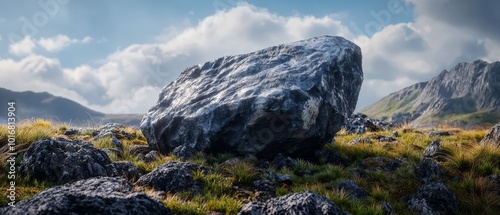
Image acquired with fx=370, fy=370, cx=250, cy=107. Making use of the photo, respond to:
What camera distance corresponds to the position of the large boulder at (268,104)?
13398 mm

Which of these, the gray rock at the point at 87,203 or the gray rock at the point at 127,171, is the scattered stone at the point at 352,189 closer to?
the gray rock at the point at 87,203

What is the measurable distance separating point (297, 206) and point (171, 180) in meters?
3.76

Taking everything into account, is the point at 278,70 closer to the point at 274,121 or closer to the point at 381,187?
the point at 274,121

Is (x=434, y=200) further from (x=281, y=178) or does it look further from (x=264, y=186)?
(x=264, y=186)

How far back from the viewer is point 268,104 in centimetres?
1309

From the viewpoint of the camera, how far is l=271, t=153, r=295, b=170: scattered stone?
41.9 ft

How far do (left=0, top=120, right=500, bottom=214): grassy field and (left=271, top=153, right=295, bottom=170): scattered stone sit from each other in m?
0.29

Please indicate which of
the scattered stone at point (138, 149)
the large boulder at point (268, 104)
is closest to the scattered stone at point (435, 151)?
the large boulder at point (268, 104)

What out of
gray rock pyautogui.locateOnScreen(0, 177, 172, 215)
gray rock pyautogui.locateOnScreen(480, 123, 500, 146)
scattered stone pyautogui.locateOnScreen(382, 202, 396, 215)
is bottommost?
scattered stone pyautogui.locateOnScreen(382, 202, 396, 215)

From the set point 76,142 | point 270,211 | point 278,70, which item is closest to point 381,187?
point 270,211

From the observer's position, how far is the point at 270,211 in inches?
290

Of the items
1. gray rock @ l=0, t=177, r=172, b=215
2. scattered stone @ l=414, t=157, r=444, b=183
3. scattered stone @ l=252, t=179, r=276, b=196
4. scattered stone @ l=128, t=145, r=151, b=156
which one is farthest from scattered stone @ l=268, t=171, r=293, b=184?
scattered stone @ l=128, t=145, r=151, b=156

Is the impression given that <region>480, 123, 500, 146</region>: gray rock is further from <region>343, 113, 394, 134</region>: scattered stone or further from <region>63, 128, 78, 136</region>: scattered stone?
<region>63, 128, 78, 136</region>: scattered stone

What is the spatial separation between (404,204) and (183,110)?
8993mm
